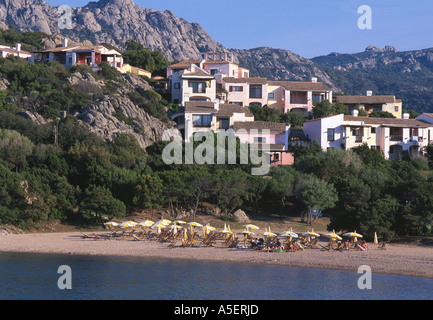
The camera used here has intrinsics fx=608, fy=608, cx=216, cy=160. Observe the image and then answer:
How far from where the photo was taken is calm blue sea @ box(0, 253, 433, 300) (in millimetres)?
30031

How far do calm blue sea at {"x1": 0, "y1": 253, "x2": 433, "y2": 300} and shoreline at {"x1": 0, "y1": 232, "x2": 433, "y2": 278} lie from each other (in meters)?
1.19

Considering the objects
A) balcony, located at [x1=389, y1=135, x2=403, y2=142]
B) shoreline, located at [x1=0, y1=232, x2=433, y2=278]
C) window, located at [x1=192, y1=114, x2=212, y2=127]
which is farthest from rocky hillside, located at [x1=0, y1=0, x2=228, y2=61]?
shoreline, located at [x1=0, y1=232, x2=433, y2=278]

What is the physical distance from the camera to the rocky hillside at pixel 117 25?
157 meters

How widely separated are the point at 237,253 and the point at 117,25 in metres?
137

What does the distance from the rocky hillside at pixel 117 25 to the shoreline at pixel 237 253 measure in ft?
379

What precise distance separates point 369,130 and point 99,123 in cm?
3283

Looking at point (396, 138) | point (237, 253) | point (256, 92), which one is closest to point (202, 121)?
point (256, 92)

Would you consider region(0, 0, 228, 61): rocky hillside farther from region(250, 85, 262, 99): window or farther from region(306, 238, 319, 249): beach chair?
region(306, 238, 319, 249): beach chair

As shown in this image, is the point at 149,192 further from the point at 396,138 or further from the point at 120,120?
the point at 396,138

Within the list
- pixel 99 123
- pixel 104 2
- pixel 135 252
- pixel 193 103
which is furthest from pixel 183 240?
pixel 104 2

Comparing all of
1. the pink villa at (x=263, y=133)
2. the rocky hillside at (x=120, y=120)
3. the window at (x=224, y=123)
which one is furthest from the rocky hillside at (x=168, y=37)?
the pink villa at (x=263, y=133)

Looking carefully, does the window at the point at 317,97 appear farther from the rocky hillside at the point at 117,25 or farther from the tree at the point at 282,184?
the rocky hillside at the point at 117,25
